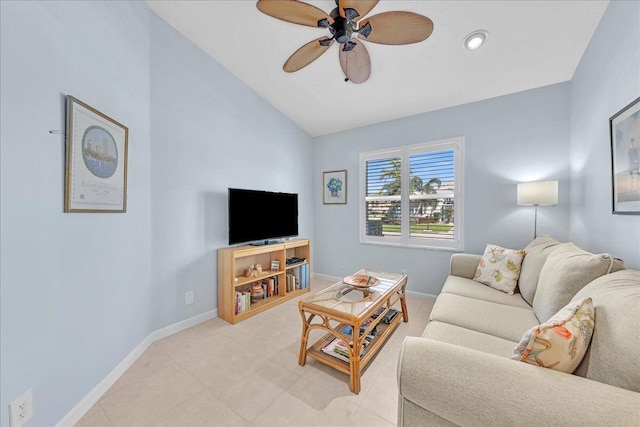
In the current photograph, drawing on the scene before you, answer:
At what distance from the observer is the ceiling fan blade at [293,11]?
1.28 meters

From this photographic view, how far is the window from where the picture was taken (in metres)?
3.03

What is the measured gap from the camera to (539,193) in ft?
7.39

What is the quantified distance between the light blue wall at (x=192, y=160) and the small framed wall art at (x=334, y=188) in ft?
4.09

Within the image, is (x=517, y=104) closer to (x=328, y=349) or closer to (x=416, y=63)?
(x=416, y=63)

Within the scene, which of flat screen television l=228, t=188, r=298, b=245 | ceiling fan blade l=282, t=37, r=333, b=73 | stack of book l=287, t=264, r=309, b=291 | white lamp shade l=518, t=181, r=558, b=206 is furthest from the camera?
stack of book l=287, t=264, r=309, b=291

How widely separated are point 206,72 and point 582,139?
3.74 m

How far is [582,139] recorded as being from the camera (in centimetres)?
214

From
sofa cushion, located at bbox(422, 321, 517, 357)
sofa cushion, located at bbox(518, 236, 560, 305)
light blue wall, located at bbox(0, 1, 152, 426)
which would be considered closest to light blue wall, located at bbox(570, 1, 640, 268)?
sofa cushion, located at bbox(518, 236, 560, 305)

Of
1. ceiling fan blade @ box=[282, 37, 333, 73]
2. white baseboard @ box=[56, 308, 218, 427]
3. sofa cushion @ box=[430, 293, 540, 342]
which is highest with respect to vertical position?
ceiling fan blade @ box=[282, 37, 333, 73]

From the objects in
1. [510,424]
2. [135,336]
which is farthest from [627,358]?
[135,336]

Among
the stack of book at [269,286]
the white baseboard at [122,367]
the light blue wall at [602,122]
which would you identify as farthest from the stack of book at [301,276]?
the light blue wall at [602,122]

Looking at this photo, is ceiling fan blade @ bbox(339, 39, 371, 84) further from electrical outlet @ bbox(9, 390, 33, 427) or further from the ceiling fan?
electrical outlet @ bbox(9, 390, 33, 427)

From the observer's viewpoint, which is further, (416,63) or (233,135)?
(233,135)

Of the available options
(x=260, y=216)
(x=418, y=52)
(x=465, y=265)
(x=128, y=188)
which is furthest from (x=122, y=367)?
(x=418, y=52)
